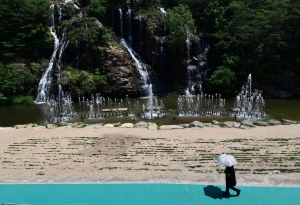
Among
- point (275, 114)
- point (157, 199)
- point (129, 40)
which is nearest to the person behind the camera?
point (157, 199)

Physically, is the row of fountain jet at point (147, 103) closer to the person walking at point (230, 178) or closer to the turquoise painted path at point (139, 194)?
the turquoise painted path at point (139, 194)

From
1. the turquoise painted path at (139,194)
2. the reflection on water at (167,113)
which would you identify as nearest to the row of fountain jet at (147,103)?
the reflection on water at (167,113)

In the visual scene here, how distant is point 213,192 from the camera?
7402mm

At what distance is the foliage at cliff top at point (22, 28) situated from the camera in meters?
29.2

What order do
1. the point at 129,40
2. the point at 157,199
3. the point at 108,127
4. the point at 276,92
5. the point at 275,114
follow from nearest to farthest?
1. the point at 157,199
2. the point at 108,127
3. the point at 275,114
4. the point at 276,92
5. the point at 129,40

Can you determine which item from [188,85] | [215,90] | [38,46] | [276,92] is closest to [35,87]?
[38,46]

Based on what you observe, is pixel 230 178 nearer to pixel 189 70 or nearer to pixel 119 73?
pixel 119 73

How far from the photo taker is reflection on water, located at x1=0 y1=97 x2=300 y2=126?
1773 cm

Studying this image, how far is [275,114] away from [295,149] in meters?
8.91

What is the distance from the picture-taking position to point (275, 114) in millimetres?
18797

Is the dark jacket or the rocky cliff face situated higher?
the rocky cliff face

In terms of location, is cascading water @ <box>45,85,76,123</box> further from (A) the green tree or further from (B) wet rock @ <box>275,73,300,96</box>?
(B) wet rock @ <box>275,73,300,96</box>

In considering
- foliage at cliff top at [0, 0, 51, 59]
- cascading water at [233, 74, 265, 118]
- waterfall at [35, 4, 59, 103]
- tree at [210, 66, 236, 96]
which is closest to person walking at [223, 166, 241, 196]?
cascading water at [233, 74, 265, 118]

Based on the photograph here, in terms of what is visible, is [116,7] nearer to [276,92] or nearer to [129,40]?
[129,40]
